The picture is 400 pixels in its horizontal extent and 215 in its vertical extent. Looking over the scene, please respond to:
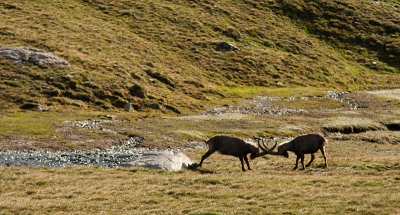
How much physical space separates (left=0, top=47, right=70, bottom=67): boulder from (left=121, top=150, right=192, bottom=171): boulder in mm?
42077

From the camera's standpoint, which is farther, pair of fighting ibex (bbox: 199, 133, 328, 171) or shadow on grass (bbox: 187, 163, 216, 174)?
pair of fighting ibex (bbox: 199, 133, 328, 171)

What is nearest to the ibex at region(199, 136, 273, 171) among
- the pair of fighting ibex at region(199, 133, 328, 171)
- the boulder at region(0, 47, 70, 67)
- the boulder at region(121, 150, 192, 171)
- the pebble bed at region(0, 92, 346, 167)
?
the pair of fighting ibex at region(199, 133, 328, 171)

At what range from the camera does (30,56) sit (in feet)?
247

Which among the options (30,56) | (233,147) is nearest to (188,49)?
(30,56)

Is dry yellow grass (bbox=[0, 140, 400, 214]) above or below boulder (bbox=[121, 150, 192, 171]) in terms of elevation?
above

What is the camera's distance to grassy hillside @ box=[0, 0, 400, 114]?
72.6 metres

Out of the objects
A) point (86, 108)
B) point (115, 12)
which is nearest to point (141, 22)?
point (115, 12)

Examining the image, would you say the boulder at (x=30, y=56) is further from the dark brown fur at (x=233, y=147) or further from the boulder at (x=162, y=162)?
the dark brown fur at (x=233, y=147)

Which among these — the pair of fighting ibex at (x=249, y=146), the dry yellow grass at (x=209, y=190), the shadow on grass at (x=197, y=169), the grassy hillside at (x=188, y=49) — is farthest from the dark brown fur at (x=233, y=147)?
the grassy hillside at (x=188, y=49)

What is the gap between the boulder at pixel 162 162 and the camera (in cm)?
3544

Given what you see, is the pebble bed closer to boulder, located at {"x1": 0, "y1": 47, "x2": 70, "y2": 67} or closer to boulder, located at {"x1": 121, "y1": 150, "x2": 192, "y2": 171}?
boulder, located at {"x1": 121, "y1": 150, "x2": 192, "y2": 171}

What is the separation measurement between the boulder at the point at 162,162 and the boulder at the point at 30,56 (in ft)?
138

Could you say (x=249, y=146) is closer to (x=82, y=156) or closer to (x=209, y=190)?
(x=209, y=190)

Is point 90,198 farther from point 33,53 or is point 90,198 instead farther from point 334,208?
point 33,53
